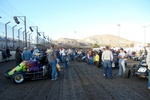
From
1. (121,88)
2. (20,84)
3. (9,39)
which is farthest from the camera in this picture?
(9,39)

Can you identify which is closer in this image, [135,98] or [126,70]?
[135,98]

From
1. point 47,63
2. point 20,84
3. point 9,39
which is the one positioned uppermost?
point 9,39

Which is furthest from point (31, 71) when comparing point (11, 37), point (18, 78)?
point (11, 37)

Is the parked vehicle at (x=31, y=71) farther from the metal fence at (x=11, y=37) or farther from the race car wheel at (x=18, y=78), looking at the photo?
the metal fence at (x=11, y=37)

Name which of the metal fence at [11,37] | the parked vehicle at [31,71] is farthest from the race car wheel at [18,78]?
the metal fence at [11,37]

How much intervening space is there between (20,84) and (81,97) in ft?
13.5

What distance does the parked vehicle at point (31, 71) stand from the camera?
10.5m

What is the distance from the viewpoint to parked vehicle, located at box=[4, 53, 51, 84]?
10.5 metres

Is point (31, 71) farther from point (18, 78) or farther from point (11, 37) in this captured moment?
point (11, 37)

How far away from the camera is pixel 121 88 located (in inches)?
345

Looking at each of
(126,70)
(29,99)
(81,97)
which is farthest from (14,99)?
(126,70)

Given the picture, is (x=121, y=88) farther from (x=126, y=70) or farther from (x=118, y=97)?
(x=126, y=70)

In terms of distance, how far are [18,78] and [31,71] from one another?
0.86 metres

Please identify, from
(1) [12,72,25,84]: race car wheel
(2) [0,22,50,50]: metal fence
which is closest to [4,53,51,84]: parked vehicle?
(1) [12,72,25,84]: race car wheel
